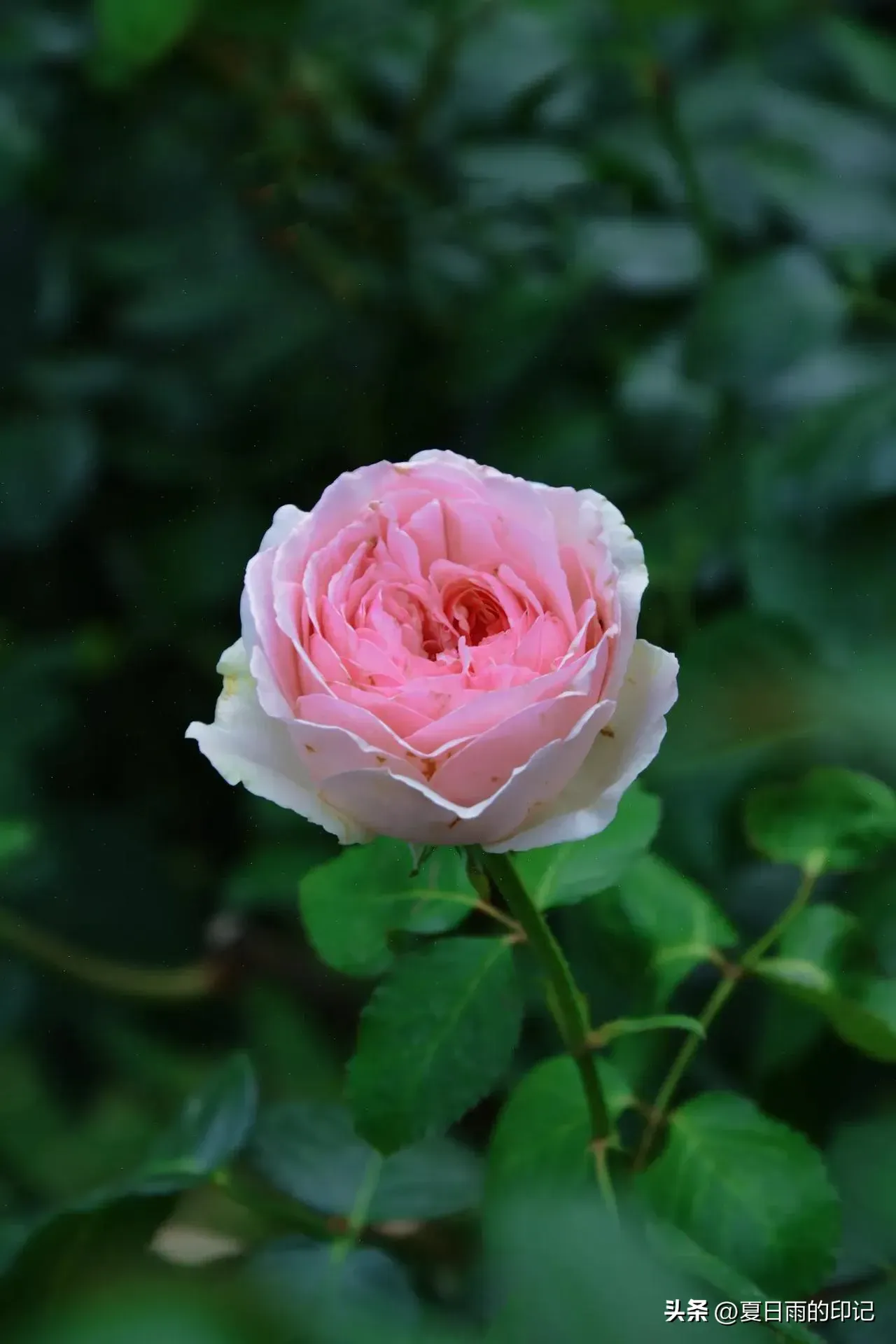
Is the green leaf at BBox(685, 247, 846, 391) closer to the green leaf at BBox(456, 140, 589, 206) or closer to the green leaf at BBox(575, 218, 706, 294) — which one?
the green leaf at BBox(575, 218, 706, 294)

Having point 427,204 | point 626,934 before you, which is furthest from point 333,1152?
point 427,204

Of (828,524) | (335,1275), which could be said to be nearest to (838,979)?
(335,1275)

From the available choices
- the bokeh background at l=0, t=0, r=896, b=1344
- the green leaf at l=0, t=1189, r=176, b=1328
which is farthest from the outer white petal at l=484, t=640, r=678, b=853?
the bokeh background at l=0, t=0, r=896, b=1344

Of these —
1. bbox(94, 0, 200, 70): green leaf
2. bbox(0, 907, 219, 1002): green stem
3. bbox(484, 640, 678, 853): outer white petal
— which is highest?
bbox(94, 0, 200, 70): green leaf

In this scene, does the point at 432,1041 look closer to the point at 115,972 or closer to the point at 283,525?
the point at 283,525

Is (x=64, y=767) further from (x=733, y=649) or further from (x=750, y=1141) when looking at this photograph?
(x=750, y=1141)
